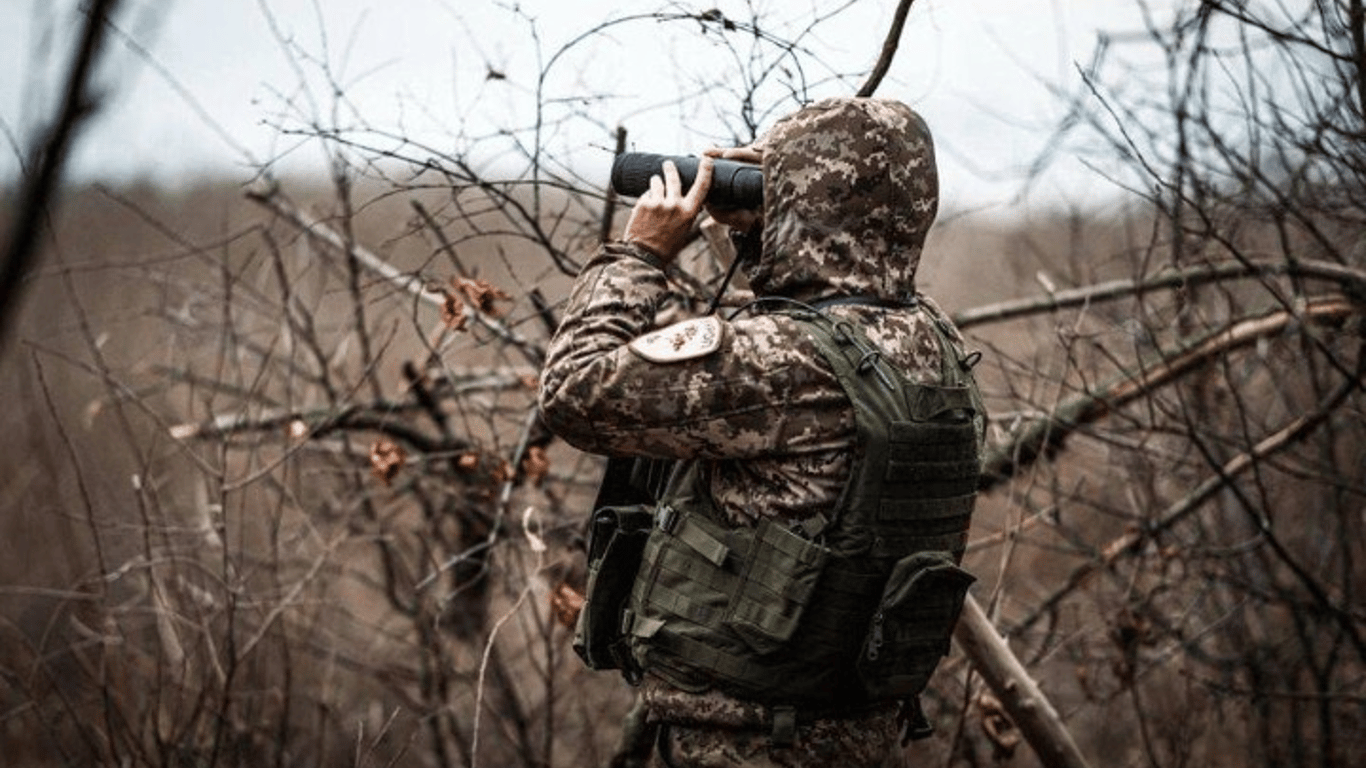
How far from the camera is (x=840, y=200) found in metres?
2.62

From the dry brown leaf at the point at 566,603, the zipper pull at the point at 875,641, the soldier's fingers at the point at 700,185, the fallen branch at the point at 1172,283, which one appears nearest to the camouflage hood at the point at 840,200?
the soldier's fingers at the point at 700,185

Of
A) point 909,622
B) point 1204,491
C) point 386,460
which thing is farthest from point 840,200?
point 1204,491

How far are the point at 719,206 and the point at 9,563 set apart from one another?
6568 mm

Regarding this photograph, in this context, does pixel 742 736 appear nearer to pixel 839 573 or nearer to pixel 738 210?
pixel 839 573

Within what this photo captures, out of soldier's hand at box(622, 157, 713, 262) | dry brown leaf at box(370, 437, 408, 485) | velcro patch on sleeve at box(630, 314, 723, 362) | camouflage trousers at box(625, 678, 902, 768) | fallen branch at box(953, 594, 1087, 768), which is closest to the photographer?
velcro patch on sleeve at box(630, 314, 723, 362)

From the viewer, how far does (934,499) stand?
2.58m

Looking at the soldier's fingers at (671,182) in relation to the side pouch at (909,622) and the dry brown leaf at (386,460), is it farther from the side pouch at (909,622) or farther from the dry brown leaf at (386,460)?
the dry brown leaf at (386,460)

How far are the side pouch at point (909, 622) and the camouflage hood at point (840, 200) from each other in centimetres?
55

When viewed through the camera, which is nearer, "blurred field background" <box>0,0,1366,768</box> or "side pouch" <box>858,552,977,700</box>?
"side pouch" <box>858,552,977,700</box>

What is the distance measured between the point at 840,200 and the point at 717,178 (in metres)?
0.27

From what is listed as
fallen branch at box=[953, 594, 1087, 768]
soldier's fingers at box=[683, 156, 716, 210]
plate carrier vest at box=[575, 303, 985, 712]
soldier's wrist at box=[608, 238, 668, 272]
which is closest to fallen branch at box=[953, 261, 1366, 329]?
fallen branch at box=[953, 594, 1087, 768]

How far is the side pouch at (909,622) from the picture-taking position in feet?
8.23

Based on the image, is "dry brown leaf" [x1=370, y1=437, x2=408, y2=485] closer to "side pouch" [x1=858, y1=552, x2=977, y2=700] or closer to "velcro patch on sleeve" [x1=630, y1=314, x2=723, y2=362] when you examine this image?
"velcro patch on sleeve" [x1=630, y1=314, x2=723, y2=362]

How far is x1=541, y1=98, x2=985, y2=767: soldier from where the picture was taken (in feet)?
8.11
